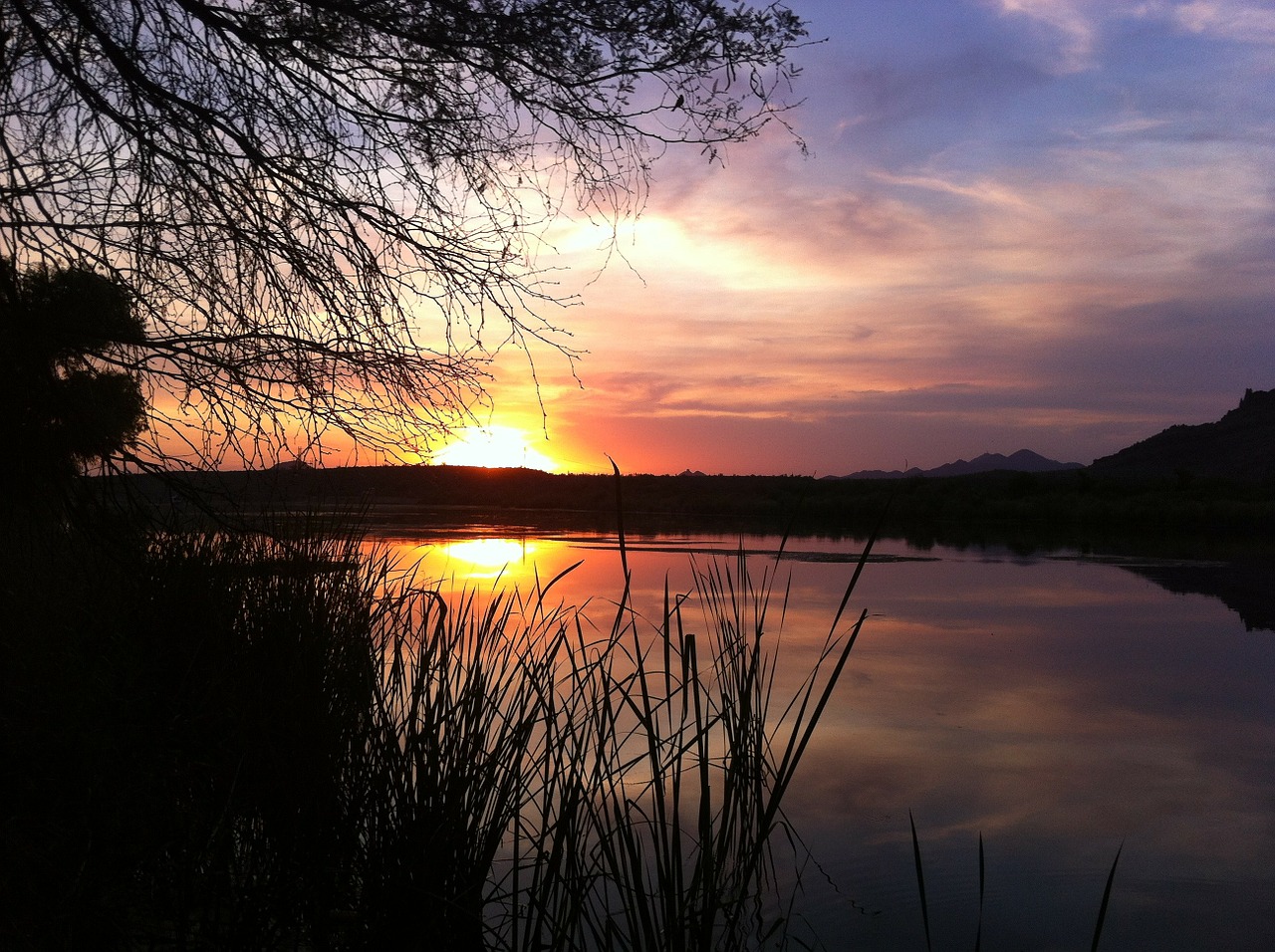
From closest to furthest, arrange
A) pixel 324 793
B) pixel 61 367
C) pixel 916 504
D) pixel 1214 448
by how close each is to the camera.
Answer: pixel 324 793
pixel 61 367
pixel 916 504
pixel 1214 448

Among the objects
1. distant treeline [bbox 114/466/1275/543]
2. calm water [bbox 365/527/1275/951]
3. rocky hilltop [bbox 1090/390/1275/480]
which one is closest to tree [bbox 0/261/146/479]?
calm water [bbox 365/527/1275/951]

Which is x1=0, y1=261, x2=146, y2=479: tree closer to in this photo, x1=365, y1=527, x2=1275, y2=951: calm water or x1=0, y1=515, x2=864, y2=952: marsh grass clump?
x1=0, y1=515, x2=864, y2=952: marsh grass clump

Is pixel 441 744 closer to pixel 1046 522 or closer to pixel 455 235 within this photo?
pixel 455 235

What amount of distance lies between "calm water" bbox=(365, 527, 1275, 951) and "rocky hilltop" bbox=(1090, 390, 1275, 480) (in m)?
36.4

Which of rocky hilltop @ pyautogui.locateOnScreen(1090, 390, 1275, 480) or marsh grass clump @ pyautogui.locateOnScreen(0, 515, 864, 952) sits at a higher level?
rocky hilltop @ pyautogui.locateOnScreen(1090, 390, 1275, 480)

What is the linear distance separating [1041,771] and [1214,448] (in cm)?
4869

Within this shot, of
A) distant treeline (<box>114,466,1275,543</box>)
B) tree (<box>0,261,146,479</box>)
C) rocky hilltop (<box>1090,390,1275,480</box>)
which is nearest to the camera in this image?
tree (<box>0,261,146,479</box>)

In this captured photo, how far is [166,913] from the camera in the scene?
2627mm

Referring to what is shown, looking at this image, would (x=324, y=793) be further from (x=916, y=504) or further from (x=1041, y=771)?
(x=916, y=504)

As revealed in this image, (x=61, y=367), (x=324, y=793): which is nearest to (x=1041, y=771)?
(x=324, y=793)

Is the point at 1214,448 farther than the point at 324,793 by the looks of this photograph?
Yes

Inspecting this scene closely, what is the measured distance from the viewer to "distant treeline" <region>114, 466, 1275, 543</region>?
931 inches

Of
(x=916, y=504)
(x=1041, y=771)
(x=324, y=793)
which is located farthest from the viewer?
(x=916, y=504)

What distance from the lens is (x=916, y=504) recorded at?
90.1 ft
